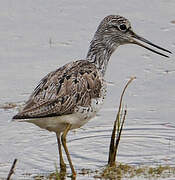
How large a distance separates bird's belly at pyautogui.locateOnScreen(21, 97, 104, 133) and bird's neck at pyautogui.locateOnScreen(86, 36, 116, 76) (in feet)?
2.14

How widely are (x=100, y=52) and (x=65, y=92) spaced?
108 cm

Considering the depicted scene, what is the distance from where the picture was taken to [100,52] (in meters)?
9.51

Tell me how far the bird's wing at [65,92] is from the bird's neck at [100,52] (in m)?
0.19

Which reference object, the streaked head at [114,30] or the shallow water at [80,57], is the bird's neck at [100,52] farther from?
the shallow water at [80,57]

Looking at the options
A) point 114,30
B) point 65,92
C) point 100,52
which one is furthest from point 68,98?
point 114,30

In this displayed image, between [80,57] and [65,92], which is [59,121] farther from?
[80,57]

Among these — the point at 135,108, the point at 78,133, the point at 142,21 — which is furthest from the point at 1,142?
the point at 142,21

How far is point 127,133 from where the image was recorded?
32.9 feet

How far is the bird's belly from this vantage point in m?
8.43

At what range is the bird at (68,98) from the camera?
8.38 metres

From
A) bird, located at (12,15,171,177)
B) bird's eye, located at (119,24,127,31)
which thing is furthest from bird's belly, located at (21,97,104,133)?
bird's eye, located at (119,24,127,31)

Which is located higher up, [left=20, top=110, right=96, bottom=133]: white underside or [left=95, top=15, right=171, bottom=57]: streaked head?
[left=95, top=15, right=171, bottom=57]: streaked head

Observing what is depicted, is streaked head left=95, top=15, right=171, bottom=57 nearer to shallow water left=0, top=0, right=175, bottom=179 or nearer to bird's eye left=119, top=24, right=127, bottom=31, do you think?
bird's eye left=119, top=24, right=127, bottom=31

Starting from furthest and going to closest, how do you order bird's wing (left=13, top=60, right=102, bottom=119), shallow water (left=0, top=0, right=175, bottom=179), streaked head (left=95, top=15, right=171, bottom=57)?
1. streaked head (left=95, top=15, right=171, bottom=57)
2. shallow water (left=0, top=0, right=175, bottom=179)
3. bird's wing (left=13, top=60, right=102, bottom=119)
